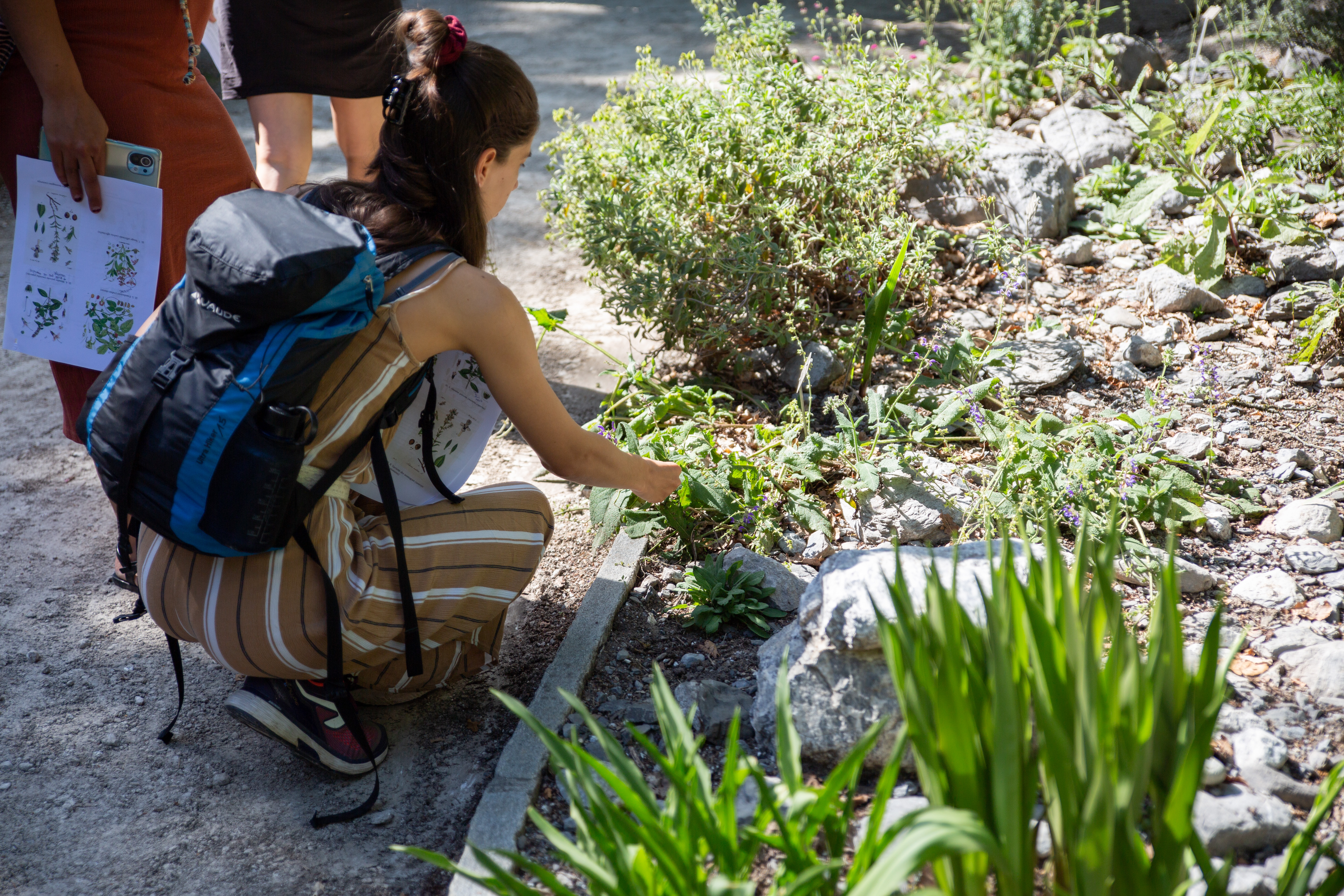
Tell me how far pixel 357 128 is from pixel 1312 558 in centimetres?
290

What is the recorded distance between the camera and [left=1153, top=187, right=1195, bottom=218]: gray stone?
367 centimetres

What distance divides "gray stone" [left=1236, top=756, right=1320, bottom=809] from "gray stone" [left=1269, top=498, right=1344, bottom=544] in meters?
0.80

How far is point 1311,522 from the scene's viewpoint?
2221mm

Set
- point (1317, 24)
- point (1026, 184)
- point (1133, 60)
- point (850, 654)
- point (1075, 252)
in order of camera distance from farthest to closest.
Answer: point (1133, 60) < point (1317, 24) < point (1026, 184) < point (1075, 252) < point (850, 654)

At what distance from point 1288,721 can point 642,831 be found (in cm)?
124

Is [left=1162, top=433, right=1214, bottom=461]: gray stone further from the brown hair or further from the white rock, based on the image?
the brown hair

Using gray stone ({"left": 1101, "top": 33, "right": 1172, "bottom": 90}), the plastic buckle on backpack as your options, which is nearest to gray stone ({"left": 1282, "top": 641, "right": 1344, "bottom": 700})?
the plastic buckle on backpack

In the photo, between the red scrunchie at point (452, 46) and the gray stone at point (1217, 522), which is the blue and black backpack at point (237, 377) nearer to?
the red scrunchie at point (452, 46)

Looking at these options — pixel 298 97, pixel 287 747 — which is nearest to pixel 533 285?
pixel 298 97

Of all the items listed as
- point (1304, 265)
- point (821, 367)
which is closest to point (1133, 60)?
point (1304, 265)

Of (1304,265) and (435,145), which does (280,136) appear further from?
(1304,265)

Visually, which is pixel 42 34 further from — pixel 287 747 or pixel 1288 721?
pixel 1288 721

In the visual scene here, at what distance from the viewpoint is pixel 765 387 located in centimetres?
320

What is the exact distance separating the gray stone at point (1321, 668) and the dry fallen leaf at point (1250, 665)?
0.12 feet
